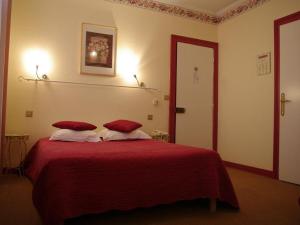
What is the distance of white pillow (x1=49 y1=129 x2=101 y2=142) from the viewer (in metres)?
2.97

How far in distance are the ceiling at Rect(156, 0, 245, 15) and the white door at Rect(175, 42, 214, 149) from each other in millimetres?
676

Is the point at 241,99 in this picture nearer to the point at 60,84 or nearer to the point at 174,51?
the point at 174,51

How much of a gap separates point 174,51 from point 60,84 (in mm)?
1928

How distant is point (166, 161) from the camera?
2072 mm

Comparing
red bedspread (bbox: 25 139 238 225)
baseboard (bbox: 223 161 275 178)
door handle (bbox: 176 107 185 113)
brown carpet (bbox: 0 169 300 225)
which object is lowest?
brown carpet (bbox: 0 169 300 225)

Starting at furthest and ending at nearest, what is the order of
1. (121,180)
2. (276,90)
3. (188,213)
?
(276,90) → (188,213) → (121,180)

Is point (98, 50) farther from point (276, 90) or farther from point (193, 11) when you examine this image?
point (276, 90)

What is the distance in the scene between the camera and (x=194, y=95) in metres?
4.39

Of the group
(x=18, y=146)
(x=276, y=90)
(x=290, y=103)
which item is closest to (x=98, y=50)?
(x=18, y=146)

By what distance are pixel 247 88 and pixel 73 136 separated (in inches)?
108

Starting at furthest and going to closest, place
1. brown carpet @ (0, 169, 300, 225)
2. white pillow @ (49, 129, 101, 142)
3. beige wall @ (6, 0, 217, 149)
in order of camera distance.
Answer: beige wall @ (6, 0, 217, 149) < white pillow @ (49, 129, 101, 142) < brown carpet @ (0, 169, 300, 225)

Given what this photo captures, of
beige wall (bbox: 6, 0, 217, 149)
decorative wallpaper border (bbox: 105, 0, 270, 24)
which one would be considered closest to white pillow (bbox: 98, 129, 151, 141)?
beige wall (bbox: 6, 0, 217, 149)

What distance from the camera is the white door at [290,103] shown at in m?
3.21

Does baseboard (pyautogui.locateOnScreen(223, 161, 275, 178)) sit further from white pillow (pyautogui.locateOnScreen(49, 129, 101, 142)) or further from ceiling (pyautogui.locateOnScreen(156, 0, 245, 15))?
ceiling (pyautogui.locateOnScreen(156, 0, 245, 15))
